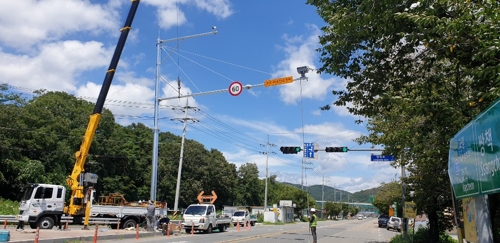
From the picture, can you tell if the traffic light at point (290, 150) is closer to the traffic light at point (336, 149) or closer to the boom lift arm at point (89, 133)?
the traffic light at point (336, 149)

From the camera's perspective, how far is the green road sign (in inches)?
156

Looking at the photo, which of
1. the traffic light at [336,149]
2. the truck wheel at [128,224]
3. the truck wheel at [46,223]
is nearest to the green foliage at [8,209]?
the truck wheel at [46,223]

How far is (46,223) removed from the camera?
23.8m

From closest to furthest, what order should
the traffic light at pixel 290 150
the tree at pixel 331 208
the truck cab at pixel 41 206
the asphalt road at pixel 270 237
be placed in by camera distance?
the asphalt road at pixel 270 237, the truck cab at pixel 41 206, the traffic light at pixel 290 150, the tree at pixel 331 208

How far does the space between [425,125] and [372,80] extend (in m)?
1.55

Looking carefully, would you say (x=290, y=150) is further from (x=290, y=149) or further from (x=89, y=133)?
(x=89, y=133)

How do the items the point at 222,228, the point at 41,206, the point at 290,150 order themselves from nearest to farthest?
the point at 41,206 → the point at 290,150 → the point at 222,228

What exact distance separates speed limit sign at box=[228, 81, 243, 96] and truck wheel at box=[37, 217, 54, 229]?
1282 centimetres

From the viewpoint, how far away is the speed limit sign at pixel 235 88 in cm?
1992

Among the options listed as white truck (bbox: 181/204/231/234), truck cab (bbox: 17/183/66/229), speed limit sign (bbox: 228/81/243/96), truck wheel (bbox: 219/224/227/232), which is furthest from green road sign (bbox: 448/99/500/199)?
truck wheel (bbox: 219/224/227/232)

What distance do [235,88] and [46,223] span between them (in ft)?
43.5

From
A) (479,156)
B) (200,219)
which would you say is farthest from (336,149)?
(479,156)

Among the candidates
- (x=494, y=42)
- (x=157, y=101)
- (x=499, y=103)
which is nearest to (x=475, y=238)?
(x=499, y=103)

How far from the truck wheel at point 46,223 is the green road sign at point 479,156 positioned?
2305 centimetres
